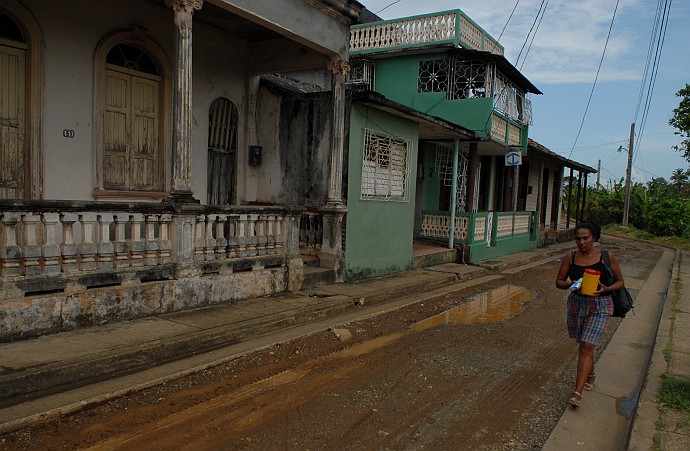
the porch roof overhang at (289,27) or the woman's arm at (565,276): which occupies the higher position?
the porch roof overhang at (289,27)

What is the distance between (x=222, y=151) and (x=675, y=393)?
7.69m

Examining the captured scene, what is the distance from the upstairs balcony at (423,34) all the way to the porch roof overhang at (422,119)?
310cm

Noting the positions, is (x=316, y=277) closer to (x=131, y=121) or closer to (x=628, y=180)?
(x=131, y=121)

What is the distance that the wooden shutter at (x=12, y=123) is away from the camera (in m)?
6.43

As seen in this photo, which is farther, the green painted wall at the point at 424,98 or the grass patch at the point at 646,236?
the grass patch at the point at 646,236

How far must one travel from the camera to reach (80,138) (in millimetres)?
7055

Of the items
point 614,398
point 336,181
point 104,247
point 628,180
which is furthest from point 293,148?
point 628,180

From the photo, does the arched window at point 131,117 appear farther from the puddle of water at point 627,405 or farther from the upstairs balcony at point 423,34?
the upstairs balcony at point 423,34

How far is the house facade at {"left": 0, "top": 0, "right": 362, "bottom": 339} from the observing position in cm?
531

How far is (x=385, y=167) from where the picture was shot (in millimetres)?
10203

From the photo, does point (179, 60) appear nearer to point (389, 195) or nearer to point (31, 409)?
point (31, 409)

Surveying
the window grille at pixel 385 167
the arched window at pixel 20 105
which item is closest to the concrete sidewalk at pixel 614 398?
the window grille at pixel 385 167

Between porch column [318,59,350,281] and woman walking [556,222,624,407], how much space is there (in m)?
4.95

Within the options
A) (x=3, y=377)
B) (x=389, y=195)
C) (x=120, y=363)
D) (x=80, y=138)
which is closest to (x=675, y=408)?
(x=120, y=363)
